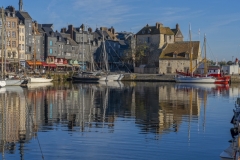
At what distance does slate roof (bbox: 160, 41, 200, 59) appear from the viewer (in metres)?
95.1

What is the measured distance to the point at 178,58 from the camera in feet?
310

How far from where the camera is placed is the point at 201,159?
1720cm

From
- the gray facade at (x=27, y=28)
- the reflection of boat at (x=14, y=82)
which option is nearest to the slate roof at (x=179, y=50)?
the gray facade at (x=27, y=28)

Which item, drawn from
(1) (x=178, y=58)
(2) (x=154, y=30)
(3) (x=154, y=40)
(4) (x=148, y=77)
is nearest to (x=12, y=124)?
(4) (x=148, y=77)

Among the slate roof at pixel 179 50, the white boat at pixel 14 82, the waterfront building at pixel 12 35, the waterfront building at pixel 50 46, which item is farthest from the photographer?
the waterfront building at pixel 50 46

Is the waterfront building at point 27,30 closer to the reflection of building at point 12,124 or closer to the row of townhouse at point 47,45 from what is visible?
the row of townhouse at point 47,45

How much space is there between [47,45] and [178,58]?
30130mm

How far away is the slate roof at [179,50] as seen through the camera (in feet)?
312

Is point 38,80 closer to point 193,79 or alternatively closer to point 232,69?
point 193,79

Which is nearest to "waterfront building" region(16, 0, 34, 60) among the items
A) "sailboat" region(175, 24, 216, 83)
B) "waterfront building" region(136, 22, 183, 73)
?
"waterfront building" region(136, 22, 183, 73)

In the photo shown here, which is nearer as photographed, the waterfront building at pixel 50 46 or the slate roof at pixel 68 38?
the waterfront building at pixel 50 46

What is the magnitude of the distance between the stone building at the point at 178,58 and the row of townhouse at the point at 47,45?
14349mm

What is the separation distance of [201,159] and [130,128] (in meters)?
7.73

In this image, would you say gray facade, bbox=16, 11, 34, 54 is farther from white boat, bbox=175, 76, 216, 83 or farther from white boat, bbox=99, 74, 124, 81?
white boat, bbox=175, 76, 216, 83
